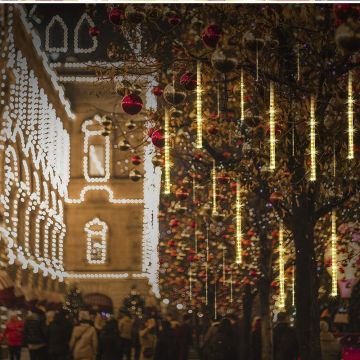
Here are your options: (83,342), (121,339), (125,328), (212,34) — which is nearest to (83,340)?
(83,342)

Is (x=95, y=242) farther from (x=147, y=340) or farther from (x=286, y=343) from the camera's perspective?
(x=286, y=343)

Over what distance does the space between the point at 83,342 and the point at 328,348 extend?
8.89 ft

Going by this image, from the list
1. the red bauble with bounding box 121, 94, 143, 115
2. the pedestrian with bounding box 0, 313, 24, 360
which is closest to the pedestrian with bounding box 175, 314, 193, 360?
the pedestrian with bounding box 0, 313, 24, 360

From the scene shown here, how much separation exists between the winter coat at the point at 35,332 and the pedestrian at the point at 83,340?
0.28m

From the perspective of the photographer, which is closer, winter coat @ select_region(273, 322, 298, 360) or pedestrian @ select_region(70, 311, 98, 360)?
pedestrian @ select_region(70, 311, 98, 360)

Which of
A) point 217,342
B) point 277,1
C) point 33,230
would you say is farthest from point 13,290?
point 277,1

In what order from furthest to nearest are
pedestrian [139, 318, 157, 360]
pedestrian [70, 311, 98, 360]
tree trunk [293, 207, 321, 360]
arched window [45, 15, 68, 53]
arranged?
1. pedestrian [139, 318, 157, 360]
2. arched window [45, 15, 68, 53]
3. pedestrian [70, 311, 98, 360]
4. tree trunk [293, 207, 321, 360]

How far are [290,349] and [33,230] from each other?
10.6ft

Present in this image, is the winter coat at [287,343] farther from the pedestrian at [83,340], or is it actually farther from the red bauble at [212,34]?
the red bauble at [212,34]

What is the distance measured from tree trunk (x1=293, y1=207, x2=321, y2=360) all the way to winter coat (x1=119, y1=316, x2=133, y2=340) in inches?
125

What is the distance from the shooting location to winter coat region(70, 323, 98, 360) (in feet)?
27.1

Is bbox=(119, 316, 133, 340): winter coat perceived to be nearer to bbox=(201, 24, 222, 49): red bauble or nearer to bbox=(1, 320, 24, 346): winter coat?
bbox=(1, 320, 24, 346): winter coat

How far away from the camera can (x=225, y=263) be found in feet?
43.9

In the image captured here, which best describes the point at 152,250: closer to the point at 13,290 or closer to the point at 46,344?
the point at 13,290
